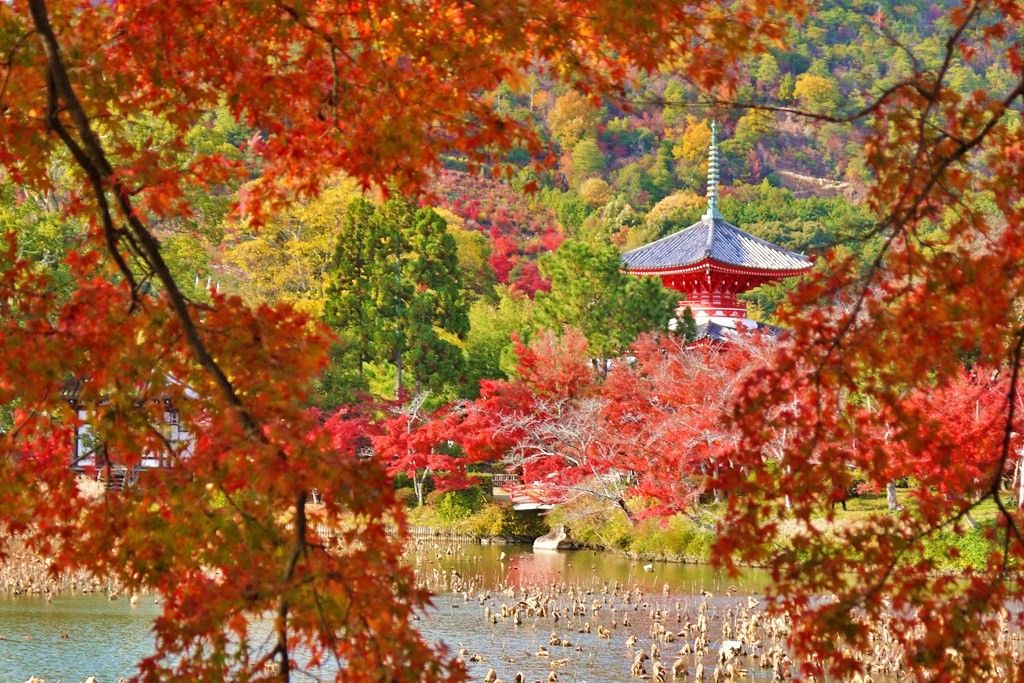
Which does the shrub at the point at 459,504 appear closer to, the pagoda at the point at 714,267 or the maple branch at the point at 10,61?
the pagoda at the point at 714,267

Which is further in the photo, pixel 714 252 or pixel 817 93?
pixel 817 93

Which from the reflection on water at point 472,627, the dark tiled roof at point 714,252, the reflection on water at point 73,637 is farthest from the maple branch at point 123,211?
the dark tiled roof at point 714,252

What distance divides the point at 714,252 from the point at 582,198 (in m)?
24.1

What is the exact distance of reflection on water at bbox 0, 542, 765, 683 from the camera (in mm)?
11141

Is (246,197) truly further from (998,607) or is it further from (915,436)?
(998,607)

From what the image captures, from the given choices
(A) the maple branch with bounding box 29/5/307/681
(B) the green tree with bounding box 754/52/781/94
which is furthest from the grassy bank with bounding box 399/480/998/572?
(B) the green tree with bounding box 754/52/781/94

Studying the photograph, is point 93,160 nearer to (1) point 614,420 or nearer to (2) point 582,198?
(1) point 614,420

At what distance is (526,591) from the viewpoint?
14867mm

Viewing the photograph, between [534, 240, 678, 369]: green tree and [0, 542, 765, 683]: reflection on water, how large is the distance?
5238mm

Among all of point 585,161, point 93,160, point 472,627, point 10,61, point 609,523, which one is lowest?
point 472,627

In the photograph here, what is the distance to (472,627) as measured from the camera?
43.0ft

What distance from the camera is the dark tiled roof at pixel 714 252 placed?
27.9 metres

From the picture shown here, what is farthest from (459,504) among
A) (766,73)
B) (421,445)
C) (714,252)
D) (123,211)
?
(766,73)

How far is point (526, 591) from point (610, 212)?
35393mm
